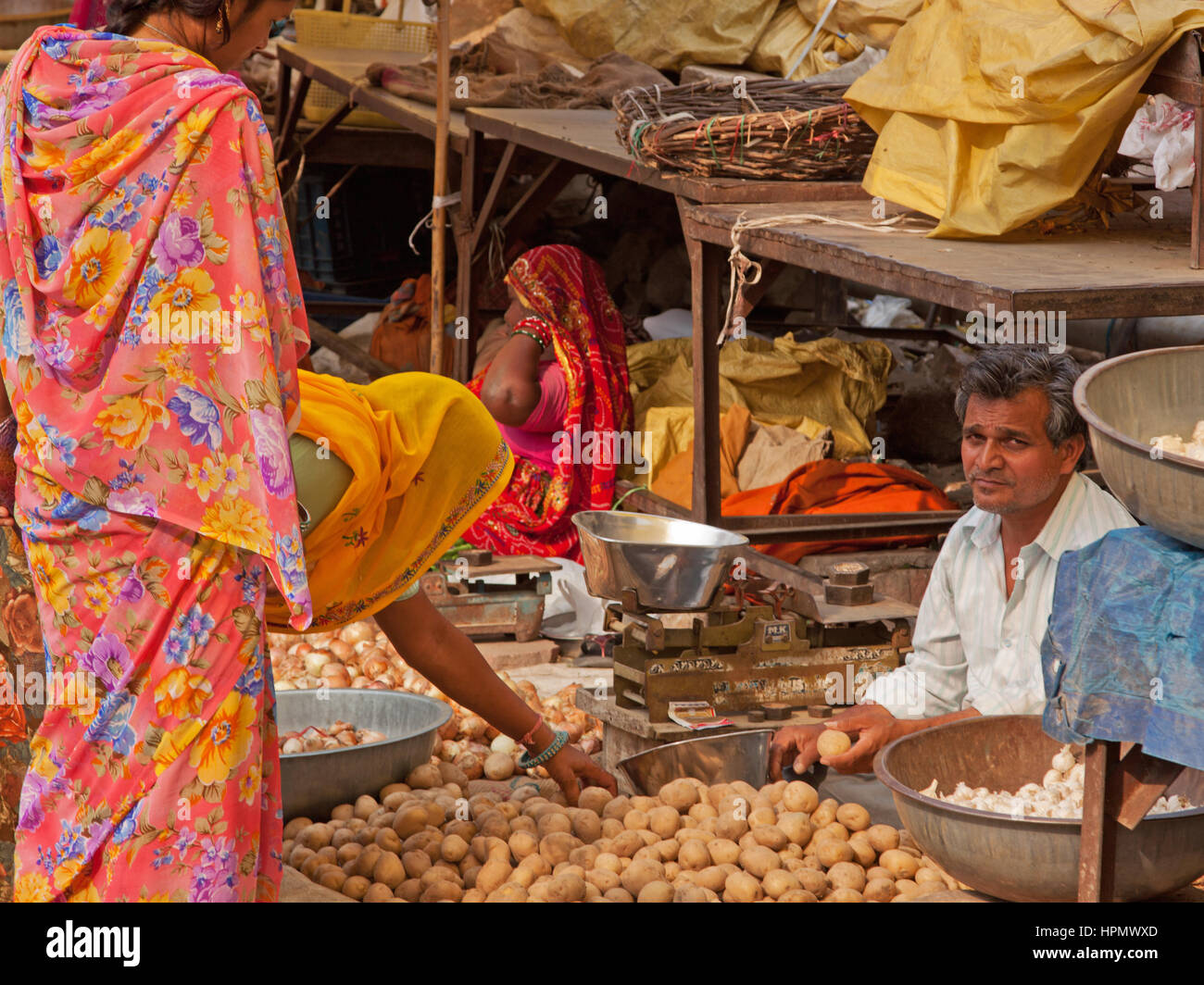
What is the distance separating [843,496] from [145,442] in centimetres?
320

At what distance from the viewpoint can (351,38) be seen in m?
8.88

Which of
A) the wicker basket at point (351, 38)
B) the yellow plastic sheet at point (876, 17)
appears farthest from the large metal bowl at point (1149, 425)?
the wicker basket at point (351, 38)

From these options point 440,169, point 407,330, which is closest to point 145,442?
point 440,169

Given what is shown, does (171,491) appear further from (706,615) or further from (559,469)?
(559,469)

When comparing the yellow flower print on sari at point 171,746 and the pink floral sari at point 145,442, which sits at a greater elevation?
the pink floral sari at point 145,442

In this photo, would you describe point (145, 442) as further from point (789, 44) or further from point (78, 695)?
point (789, 44)

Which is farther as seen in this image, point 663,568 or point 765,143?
point 765,143

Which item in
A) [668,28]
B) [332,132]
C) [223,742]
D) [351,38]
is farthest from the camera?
[351,38]

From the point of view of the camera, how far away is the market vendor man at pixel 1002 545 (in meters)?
3.03

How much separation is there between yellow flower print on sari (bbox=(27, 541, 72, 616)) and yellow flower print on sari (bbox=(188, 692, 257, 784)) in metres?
0.29

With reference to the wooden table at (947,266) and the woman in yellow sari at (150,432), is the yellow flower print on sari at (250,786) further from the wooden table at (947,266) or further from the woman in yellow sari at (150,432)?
the wooden table at (947,266)

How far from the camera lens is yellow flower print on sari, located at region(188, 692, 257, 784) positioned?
7.06 ft

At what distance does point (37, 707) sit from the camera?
2506mm

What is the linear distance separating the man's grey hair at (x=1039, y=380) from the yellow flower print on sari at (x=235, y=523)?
1.69 m
